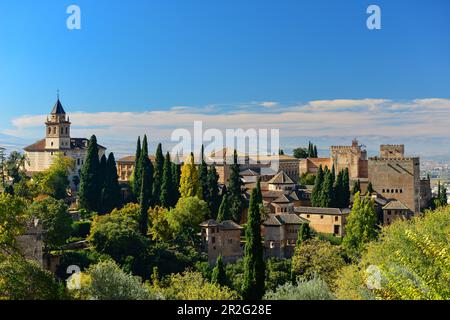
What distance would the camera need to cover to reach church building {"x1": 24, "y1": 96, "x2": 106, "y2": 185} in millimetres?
57156

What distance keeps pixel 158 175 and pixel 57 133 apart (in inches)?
793

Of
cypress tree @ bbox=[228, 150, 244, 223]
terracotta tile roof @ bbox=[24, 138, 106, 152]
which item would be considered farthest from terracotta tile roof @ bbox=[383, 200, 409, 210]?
terracotta tile roof @ bbox=[24, 138, 106, 152]

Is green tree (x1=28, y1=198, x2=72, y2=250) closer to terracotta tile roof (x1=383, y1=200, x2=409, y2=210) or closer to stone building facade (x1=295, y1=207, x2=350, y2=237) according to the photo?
stone building facade (x1=295, y1=207, x2=350, y2=237)

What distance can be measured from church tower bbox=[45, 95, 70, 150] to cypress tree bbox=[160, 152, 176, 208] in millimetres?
20327

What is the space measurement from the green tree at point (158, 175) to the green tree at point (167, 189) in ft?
1.35

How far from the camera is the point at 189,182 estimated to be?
40531 millimetres

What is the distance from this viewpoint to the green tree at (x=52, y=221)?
1219 inches

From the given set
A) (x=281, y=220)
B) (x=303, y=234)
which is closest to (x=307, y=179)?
(x=281, y=220)

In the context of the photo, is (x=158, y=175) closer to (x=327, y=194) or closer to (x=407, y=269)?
(x=327, y=194)

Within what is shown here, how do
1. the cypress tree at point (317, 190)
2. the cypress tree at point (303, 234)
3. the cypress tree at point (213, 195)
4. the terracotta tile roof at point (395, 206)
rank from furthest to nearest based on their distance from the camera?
the cypress tree at point (317, 190), the terracotta tile roof at point (395, 206), the cypress tree at point (213, 195), the cypress tree at point (303, 234)

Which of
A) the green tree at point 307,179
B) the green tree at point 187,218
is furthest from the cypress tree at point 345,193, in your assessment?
the green tree at point 187,218

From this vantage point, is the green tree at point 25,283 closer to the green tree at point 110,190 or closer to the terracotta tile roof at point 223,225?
the terracotta tile roof at point 223,225
